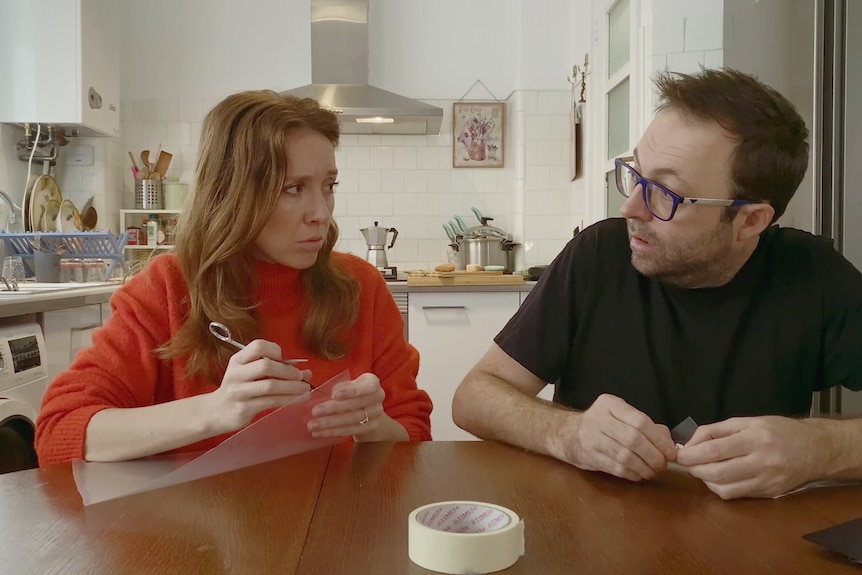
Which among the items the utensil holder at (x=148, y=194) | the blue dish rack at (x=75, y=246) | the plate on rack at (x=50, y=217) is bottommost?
the blue dish rack at (x=75, y=246)

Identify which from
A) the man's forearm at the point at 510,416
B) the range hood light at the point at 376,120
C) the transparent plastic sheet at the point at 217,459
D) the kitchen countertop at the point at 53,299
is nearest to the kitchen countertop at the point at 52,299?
the kitchen countertop at the point at 53,299

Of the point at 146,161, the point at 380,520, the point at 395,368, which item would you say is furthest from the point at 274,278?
the point at 146,161

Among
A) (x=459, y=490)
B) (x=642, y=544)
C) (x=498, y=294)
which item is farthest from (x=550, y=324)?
(x=498, y=294)

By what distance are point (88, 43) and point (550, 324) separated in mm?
2968

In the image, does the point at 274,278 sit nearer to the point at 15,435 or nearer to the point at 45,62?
the point at 15,435

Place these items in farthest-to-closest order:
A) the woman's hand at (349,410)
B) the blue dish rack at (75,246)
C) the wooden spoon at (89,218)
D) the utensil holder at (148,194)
Result: the utensil holder at (148,194) < the wooden spoon at (89,218) < the blue dish rack at (75,246) < the woman's hand at (349,410)

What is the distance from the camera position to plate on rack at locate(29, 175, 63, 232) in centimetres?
340

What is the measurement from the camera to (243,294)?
1446 mm

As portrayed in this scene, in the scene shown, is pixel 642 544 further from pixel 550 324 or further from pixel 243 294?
pixel 243 294

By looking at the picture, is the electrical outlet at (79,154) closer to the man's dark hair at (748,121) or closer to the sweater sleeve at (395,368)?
the sweater sleeve at (395,368)

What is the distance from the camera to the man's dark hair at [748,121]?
4.50 ft

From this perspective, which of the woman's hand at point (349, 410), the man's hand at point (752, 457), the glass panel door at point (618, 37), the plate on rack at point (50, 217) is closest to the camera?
the man's hand at point (752, 457)

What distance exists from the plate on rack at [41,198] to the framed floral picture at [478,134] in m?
2.03

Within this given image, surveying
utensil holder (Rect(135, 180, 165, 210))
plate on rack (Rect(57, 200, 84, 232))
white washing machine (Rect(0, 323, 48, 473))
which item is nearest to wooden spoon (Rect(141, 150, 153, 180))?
utensil holder (Rect(135, 180, 165, 210))
